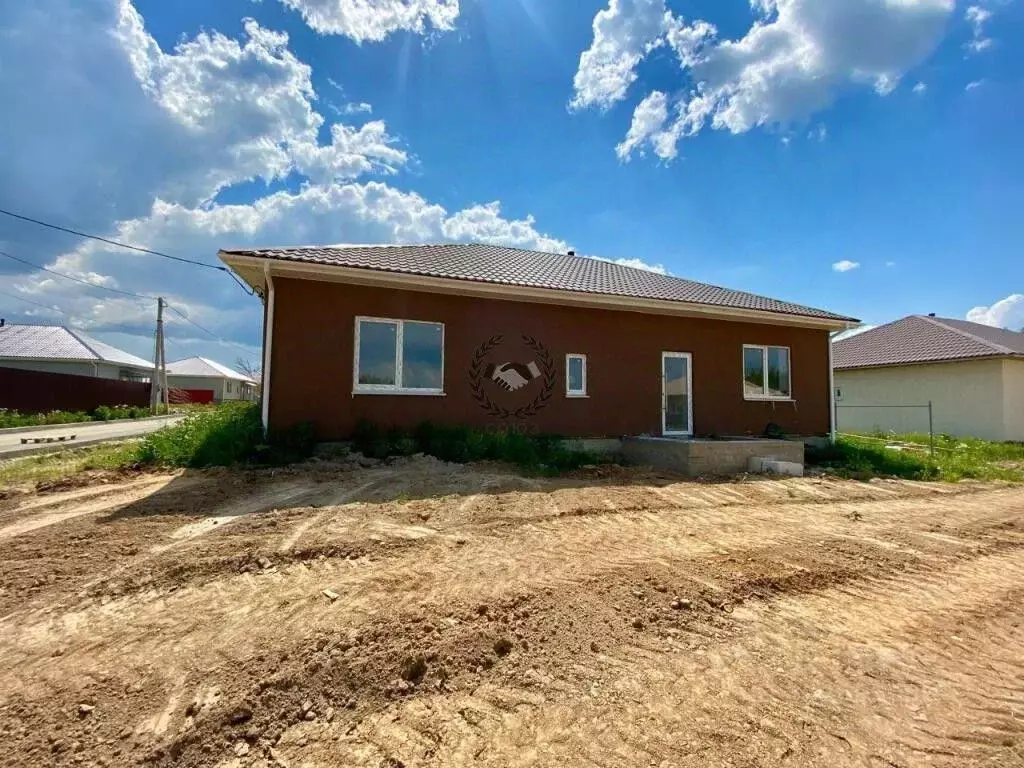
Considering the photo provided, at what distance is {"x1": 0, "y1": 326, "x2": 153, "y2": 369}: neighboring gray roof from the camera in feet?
83.6

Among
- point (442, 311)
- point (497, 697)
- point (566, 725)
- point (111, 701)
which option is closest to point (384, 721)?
point (497, 697)

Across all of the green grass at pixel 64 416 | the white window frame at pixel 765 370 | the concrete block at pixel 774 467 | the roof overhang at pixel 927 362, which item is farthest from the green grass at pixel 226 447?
the roof overhang at pixel 927 362

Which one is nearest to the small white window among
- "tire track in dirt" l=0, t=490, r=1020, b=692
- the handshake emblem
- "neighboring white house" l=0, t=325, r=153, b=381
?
the handshake emblem

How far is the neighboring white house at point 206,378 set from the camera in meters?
42.0

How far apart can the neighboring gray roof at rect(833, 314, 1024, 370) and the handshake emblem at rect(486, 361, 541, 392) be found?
1509 centimetres

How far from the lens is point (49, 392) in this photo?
18.5 metres

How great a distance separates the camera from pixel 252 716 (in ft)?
6.93

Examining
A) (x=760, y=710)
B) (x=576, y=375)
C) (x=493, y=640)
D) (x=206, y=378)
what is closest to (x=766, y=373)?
(x=576, y=375)

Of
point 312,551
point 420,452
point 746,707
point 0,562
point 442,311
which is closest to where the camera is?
point 746,707

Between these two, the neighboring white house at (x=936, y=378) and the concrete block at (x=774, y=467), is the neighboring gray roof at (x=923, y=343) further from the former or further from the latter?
the concrete block at (x=774, y=467)

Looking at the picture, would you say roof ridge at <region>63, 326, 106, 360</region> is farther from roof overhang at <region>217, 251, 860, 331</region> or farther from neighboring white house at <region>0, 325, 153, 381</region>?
roof overhang at <region>217, 251, 860, 331</region>

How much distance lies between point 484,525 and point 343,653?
242 cm

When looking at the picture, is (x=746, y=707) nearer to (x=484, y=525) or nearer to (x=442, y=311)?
(x=484, y=525)

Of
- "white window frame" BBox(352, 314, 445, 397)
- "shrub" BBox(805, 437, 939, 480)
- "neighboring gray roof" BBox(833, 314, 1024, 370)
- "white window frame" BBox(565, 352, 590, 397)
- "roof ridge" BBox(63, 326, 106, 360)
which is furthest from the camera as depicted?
"roof ridge" BBox(63, 326, 106, 360)
